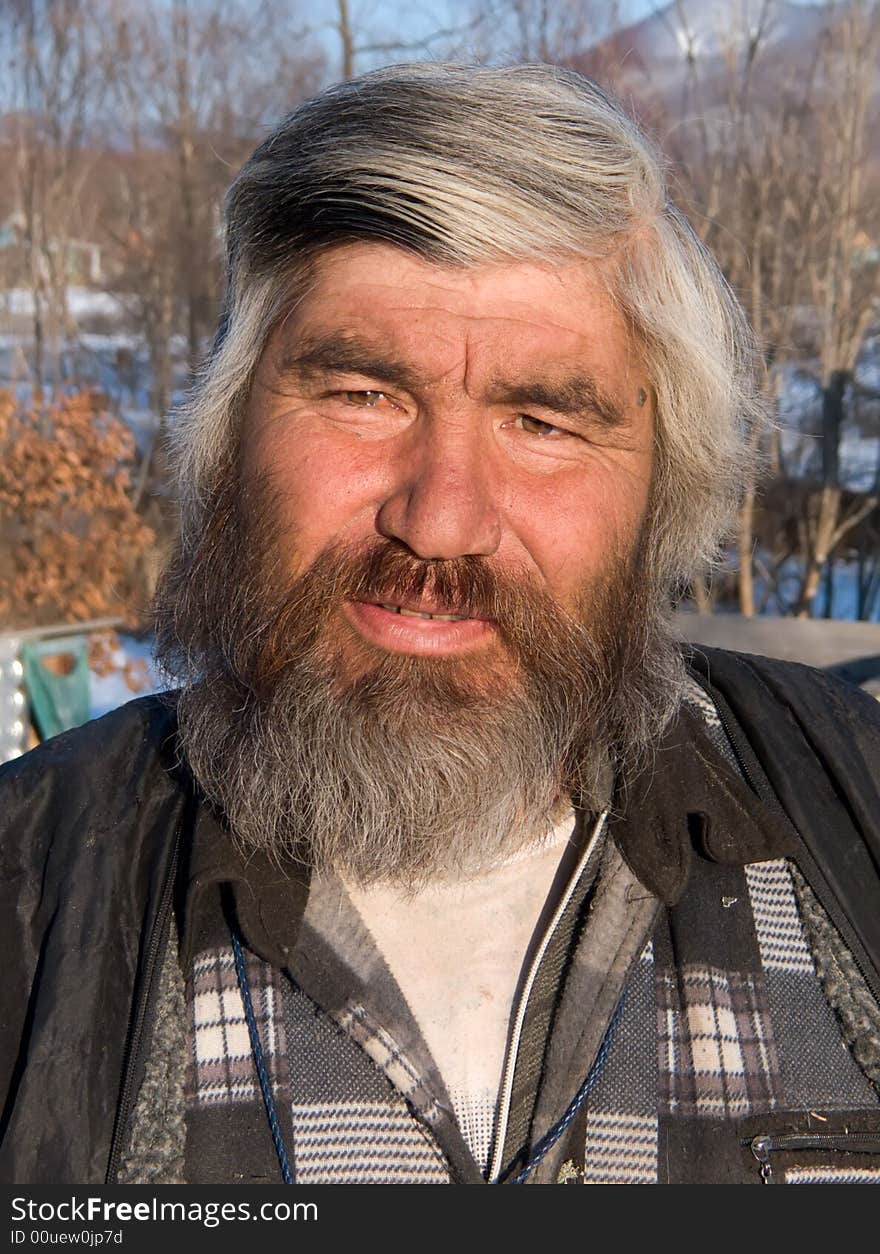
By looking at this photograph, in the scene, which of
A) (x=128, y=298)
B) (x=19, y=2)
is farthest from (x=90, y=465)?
(x=128, y=298)

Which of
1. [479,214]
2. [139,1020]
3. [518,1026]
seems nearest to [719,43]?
[479,214]

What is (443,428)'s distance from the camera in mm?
1532

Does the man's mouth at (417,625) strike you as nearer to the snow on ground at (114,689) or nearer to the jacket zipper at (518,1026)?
the jacket zipper at (518,1026)

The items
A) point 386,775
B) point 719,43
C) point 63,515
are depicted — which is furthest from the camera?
point 719,43

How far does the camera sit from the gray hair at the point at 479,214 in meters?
1.55

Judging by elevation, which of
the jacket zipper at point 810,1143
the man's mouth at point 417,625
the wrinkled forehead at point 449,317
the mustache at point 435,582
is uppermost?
the wrinkled forehead at point 449,317

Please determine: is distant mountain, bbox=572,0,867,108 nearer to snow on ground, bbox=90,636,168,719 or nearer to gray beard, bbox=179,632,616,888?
snow on ground, bbox=90,636,168,719

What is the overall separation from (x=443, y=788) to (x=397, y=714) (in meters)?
0.13

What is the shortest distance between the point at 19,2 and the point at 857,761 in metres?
10.2

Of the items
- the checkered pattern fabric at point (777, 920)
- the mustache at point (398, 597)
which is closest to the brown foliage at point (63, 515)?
the mustache at point (398, 597)

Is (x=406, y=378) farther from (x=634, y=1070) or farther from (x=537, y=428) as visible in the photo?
(x=634, y=1070)

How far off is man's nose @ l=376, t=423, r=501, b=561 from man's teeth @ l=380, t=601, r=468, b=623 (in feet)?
0.25

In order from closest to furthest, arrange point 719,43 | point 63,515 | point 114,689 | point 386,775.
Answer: point 386,775 → point 63,515 → point 719,43 → point 114,689

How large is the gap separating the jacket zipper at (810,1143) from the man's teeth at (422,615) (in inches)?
28.3
